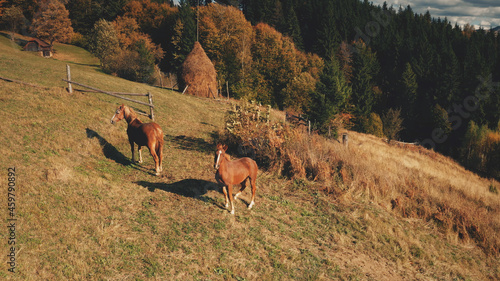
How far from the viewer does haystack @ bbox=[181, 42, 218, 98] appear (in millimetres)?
33844

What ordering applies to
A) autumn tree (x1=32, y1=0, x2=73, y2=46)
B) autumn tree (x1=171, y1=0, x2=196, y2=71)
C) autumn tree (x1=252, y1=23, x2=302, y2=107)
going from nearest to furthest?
autumn tree (x1=171, y1=0, x2=196, y2=71) → autumn tree (x1=252, y1=23, x2=302, y2=107) → autumn tree (x1=32, y1=0, x2=73, y2=46)

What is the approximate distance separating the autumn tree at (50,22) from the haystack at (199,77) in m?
43.4

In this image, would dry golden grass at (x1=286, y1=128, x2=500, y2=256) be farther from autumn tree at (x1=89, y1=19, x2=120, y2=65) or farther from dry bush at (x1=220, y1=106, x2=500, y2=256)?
autumn tree at (x1=89, y1=19, x2=120, y2=65)

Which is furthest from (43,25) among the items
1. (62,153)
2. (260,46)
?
(62,153)

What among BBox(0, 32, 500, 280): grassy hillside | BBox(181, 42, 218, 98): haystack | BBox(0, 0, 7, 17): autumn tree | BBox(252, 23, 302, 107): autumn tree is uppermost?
BBox(0, 0, 7, 17): autumn tree

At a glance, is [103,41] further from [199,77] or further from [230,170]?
[230,170]

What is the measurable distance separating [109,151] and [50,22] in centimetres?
6496

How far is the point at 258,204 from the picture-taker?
9.73 metres

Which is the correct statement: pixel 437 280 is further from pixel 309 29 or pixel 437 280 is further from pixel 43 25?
pixel 309 29

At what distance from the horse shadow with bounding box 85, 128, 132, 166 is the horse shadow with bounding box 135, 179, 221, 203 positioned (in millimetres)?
2283

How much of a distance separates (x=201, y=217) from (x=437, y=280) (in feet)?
21.8

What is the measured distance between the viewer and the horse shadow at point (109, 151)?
11.6 meters

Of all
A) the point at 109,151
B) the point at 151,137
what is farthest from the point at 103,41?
the point at 151,137

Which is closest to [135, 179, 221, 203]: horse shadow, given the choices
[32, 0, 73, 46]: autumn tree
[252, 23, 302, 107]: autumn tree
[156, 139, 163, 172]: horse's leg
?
[156, 139, 163, 172]: horse's leg
